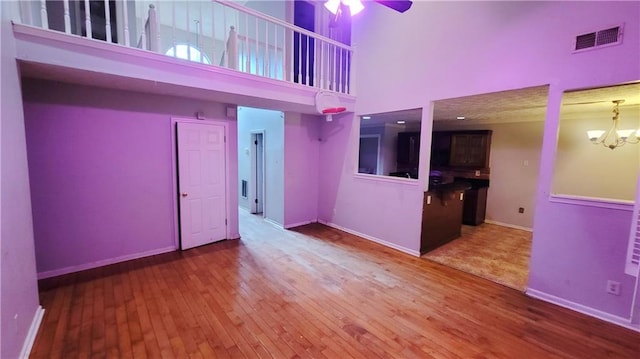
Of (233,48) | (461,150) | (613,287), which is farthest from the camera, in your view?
(461,150)

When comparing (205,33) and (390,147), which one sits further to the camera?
(390,147)

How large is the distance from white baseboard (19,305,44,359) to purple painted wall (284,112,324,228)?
3.31 meters

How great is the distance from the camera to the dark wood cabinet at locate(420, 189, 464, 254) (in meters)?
3.83

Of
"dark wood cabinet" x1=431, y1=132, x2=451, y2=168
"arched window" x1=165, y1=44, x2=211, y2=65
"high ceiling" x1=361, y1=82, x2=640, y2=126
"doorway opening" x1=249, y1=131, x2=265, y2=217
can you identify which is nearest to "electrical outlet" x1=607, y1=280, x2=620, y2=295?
"high ceiling" x1=361, y1=82, x2=640, y2=126

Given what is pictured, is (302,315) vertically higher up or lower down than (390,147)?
lower down

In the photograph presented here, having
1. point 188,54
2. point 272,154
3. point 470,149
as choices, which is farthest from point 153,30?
point 470,149

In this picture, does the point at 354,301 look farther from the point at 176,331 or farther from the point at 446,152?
the point at 446,152

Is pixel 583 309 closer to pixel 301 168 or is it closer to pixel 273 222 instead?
pixel 301 168

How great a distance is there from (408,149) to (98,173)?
615cm

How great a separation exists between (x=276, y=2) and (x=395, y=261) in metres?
5.29

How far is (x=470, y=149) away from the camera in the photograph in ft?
18.6

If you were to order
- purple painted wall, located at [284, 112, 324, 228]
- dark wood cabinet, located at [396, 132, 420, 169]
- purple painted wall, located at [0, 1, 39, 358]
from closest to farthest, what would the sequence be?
purple painted wall, located at [0, 1, 39, 358], purple painted wall, located at [284, 112, 324, 228], dark wood cabinet, located at [396, 132, 420, 169]

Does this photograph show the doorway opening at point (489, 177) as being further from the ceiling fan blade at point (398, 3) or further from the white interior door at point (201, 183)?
the white interior door at point (201, 183)

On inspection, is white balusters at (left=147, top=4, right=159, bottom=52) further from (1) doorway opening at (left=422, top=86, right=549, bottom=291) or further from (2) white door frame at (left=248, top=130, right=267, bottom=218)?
(1) doorway opening at (left=422, top=86, right=549, bottom=291)
